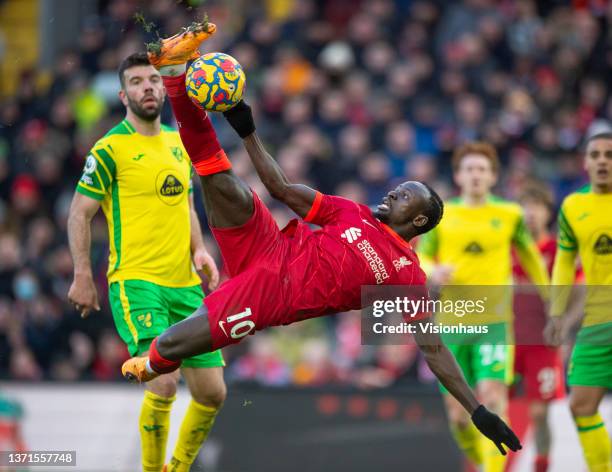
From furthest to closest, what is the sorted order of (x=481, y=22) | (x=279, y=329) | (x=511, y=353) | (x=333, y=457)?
(x=481, y=22) < (x=279, y=329) < (x=333, y=457) < (x=511, y=353)

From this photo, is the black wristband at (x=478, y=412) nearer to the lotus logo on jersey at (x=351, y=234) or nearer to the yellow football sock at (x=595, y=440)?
the lotus logo on jersey at (x=351, y=234)

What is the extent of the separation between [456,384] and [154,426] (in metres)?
2.20

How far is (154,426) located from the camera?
28.0ft

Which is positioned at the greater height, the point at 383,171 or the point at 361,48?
the point at 361,48

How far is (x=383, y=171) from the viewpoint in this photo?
15328 mm

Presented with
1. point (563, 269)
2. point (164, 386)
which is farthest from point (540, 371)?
point (164, 386)

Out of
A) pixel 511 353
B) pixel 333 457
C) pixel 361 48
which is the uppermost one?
pixel 361 48

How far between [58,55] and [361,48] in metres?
4.99

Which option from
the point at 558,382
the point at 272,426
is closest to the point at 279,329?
the point at 272,426

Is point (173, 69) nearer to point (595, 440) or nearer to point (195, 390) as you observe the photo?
point (195, 390)

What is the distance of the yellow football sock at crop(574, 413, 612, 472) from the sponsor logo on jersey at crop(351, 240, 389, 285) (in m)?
2.39

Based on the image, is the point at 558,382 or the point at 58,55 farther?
the point at 58,55

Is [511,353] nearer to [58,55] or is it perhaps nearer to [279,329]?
[279,329]

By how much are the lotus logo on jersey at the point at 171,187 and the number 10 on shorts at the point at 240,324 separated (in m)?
1.40
